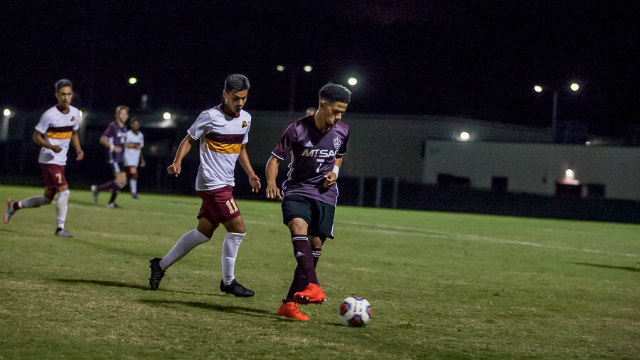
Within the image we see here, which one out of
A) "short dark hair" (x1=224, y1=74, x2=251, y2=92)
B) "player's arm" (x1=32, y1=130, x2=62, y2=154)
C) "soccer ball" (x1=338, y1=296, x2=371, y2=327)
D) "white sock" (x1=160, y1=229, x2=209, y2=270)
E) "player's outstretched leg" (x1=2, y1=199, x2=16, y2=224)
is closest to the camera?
"soccer ball" (x1=338, y1=296, x2=371, y2=327)

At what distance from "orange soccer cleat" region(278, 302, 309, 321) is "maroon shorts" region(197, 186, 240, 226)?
1.33 metres

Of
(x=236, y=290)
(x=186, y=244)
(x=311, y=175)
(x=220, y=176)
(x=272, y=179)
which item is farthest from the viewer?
(x=186, y=244)

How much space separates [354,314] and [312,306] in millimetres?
1129

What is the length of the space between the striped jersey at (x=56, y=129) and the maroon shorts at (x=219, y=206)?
5610 millimetres

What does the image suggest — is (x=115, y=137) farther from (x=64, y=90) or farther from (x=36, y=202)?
(x=64, y=90)

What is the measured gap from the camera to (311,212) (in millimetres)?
6902

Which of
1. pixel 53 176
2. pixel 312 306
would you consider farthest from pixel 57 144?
pixel 312 306

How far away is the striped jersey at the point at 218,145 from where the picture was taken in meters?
7.60

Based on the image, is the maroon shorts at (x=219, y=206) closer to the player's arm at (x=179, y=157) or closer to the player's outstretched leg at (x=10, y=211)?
the player's arm at (x=179, y=157)

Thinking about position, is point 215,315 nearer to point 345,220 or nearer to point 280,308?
point 280,308

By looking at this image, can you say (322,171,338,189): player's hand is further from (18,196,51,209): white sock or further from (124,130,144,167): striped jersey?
(124,130,144,167): striped jersey

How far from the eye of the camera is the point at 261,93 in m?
53.7

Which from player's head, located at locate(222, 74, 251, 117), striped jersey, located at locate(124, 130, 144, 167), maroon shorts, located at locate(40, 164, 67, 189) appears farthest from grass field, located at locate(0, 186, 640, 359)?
striped jersey, located at locate(124, 130, 144, 167)

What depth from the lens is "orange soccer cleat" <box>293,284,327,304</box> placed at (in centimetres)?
611
